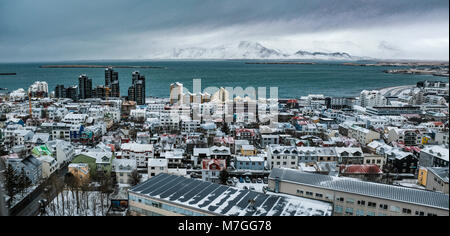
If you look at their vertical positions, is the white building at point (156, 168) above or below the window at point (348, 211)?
below

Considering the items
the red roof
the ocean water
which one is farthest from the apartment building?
the ocean water

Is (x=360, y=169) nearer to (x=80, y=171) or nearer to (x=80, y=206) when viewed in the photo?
(x=80, y=206)

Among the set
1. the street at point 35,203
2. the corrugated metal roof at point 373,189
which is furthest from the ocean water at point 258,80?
the street at point 35,203

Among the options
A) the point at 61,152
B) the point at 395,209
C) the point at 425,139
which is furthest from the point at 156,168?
the point at 425,139

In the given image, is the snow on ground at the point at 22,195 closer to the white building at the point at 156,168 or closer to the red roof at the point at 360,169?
the white building at the point at 156,168

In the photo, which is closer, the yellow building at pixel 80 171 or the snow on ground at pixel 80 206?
the snow on ground at pixel 80 206

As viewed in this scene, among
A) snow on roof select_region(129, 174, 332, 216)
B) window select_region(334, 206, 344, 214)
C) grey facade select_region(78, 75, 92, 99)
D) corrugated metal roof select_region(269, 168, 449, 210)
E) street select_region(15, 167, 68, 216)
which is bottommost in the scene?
street select_region(15, 167, 68, 216)

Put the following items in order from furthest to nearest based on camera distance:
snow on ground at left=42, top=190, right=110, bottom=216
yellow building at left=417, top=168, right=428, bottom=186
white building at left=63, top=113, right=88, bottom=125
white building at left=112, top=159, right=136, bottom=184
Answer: white building at left=63, top=113, right=88, bottom=125 < white building at left=112, top=159, right=136, bottom=184 < yellow building at left=417, top=168, right=428, bottom=186 < snow on ground at left=42, top=190, right=110, bottom=216

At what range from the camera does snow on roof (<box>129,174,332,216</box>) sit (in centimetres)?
229

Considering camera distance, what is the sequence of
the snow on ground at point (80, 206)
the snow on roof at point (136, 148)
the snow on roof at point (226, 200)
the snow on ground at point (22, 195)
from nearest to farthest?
1. the snow on roof at point (226, 200)
2. the snow on ground at point (80, 206)
3. the snow on ground at point (22, 195)
4. the snow on roof at point (136, 148)

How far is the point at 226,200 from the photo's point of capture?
8.41 feet

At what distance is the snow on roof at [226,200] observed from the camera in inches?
90.0

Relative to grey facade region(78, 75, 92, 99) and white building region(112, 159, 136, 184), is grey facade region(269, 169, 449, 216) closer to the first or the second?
white building region(112, 159, 136, 184)

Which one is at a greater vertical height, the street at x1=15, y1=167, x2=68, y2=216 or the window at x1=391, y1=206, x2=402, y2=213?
the window at x1=391, y1=206, x2=402, y2=213
